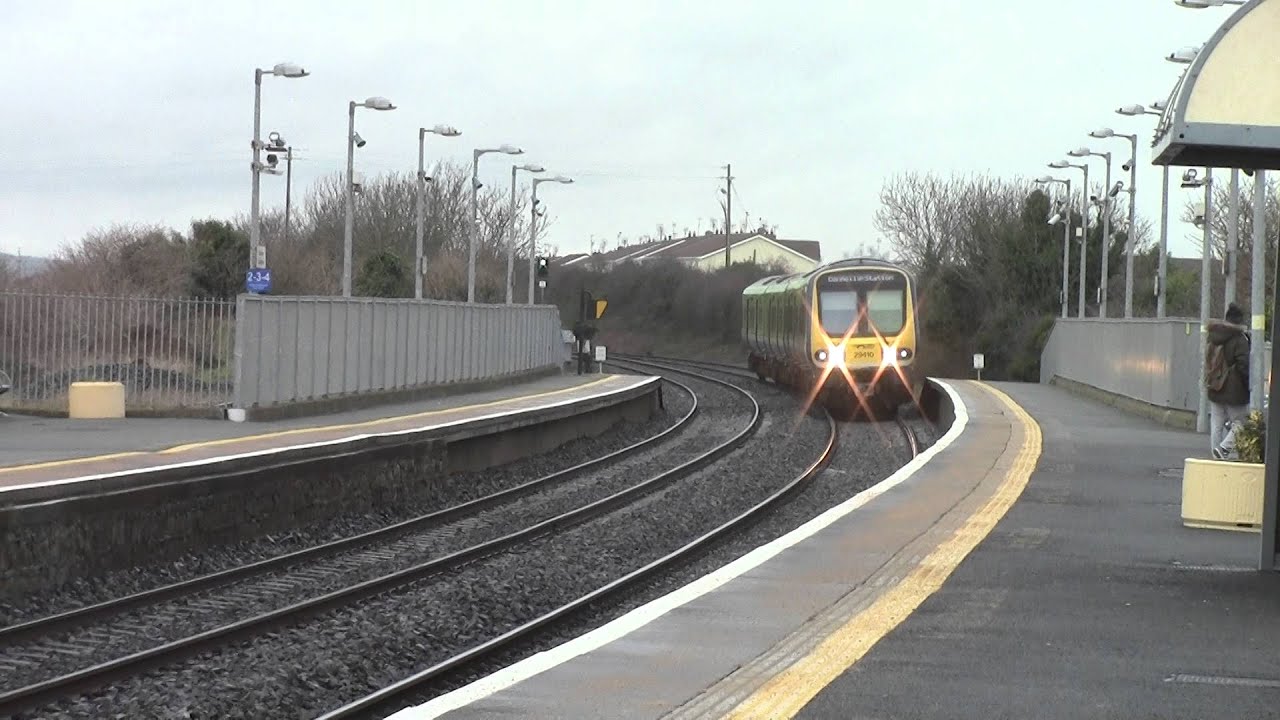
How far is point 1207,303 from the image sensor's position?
26.7m

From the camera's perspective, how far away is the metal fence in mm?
23625

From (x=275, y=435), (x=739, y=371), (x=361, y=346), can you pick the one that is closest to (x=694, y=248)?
(x=739, y=371)

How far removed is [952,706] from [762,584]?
3.27 metres

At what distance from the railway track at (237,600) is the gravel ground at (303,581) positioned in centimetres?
1

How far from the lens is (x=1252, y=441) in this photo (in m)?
14.1

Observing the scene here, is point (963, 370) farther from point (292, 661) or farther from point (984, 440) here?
point (292, 661)

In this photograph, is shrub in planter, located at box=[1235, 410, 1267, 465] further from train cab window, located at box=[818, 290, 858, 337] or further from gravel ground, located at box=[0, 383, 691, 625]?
train cab window, located at box=[818, 290, 858, 337]

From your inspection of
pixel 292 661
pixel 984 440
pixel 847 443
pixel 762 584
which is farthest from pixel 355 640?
pixel 847 443

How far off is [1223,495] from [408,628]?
21.5ft

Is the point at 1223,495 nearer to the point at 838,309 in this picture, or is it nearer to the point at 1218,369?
the point at 1218,369

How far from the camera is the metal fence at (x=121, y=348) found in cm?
2362

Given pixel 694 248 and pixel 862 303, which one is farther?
pixel 694 248

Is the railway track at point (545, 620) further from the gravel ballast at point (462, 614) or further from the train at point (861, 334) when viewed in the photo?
the train at point (861, 334)

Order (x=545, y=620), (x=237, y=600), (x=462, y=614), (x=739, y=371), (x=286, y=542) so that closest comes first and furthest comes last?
(x=545, y=620) < (x=462, y=614) < (x=237, y=600) < (x=286, y=542) < (x=739, y=371)
